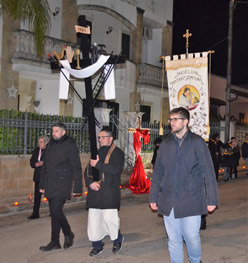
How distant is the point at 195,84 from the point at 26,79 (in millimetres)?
9710

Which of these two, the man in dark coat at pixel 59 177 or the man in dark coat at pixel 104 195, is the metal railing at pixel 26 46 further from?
the man in dark coat at pixel 104 195

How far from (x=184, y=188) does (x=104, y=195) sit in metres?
1.65

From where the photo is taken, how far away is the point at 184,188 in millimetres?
4707

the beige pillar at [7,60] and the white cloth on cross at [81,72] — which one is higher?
the beige pillar at [7,60]

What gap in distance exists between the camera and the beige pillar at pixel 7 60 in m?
15.7

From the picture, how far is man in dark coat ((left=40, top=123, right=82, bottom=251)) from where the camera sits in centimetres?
637

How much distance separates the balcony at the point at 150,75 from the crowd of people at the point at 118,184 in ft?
44.4

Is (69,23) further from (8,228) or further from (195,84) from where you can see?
(8,228)

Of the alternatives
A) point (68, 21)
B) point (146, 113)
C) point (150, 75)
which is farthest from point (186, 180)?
point (146, 113)

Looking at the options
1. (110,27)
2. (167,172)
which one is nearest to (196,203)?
(167,172)

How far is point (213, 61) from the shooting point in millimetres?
38562

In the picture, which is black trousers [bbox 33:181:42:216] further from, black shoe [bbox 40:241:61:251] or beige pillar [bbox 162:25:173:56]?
beige pillar [bbox 162:25:173:56]

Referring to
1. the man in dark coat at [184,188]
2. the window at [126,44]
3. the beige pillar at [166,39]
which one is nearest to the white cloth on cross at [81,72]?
the man in dark coat at [184,188]

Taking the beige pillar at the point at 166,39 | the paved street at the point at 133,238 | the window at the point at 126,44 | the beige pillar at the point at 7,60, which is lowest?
the paved street at the point at 133,238
